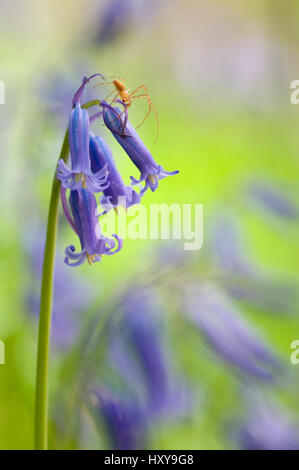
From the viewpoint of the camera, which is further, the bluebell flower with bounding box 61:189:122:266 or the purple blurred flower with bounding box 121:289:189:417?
the purple blurred flower with bounding box 121:289:189:417

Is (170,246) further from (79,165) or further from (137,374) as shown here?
(79,165)

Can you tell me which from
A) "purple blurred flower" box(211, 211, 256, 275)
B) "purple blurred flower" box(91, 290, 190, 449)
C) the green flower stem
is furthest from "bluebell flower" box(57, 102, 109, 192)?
"purple blurred flower" box(211, 211, 256, 275)

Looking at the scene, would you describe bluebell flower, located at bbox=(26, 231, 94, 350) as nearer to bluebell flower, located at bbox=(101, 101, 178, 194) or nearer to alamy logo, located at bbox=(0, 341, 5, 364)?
alamy logo, located at bbox=(0, 341, 5, 364)

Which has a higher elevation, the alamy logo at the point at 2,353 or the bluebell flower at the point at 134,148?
the bluebell flower at the point at 134,148

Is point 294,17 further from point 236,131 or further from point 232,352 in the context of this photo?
point 232,352

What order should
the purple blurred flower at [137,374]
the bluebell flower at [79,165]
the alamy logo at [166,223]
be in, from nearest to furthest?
the bluebell flower at [79,165]
the purple blurred flower at [137,374]
the alamy logo at [166,223]

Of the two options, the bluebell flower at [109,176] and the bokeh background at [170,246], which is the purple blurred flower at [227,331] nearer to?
the bokeh background at [170,246]

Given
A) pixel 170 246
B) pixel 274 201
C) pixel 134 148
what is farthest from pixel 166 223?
pixel 134 148

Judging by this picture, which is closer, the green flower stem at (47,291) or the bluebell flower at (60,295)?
the green flower stem at (47,291)

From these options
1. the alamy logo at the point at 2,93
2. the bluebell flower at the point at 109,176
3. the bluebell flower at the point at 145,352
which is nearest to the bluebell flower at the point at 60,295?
the bluebell flower at the point at 145,352
